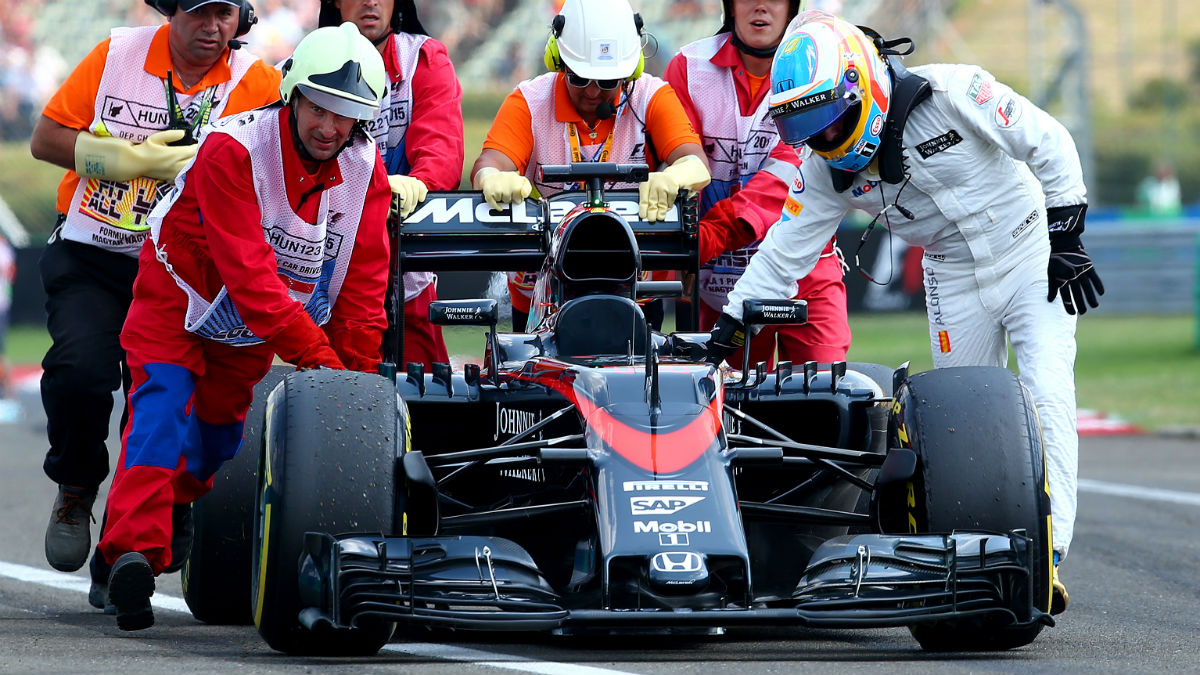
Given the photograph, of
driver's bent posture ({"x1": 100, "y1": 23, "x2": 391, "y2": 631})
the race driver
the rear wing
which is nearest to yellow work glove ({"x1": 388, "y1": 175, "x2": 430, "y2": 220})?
the rear wing

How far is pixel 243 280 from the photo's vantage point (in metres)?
5.49

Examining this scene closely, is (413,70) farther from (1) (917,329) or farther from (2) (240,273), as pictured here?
(1) (917,329)

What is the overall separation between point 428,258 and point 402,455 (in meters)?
1.96

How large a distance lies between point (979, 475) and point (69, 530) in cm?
330

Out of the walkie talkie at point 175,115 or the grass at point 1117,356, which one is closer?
the walkie talkie at point 175,115

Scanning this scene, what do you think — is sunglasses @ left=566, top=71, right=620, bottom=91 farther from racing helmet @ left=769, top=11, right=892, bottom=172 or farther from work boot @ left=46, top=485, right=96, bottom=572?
work boot @ left=46, top=485, right=96, bottom=572

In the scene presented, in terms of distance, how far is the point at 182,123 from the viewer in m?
6.58

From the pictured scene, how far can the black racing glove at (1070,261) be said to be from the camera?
6.01 metres

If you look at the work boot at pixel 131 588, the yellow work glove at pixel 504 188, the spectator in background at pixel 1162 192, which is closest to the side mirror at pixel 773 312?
the yellow work glove at pixel 504 188

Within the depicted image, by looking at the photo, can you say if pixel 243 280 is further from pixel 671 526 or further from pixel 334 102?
pixel 671 526

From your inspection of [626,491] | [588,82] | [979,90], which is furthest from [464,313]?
[979,90]

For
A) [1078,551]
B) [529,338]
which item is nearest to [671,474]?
[529,338]

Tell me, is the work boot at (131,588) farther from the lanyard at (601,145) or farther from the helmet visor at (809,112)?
the lanyard at (601,145)

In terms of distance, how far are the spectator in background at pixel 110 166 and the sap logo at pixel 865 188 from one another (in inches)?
87.7
